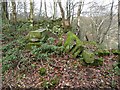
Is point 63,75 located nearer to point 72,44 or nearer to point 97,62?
point 97,62

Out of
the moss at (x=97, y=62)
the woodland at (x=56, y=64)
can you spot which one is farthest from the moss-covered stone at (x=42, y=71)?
the moss at (x=97, y=62)

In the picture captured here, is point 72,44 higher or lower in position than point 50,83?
higher

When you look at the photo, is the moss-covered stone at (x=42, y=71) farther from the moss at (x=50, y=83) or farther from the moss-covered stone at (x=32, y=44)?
the moss-covered stone at (x=32, y=44)

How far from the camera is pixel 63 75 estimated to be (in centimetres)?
590

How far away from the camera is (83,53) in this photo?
649 cm

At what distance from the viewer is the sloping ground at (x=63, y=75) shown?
18.3ft

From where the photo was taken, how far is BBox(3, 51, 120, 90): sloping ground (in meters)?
5.57

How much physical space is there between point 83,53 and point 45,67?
148 cm

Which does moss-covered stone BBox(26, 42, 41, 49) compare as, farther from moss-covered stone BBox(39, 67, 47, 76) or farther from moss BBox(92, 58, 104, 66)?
moss BBox(92, 58, 104, 66)

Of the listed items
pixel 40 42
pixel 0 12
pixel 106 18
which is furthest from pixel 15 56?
pixel 106 18

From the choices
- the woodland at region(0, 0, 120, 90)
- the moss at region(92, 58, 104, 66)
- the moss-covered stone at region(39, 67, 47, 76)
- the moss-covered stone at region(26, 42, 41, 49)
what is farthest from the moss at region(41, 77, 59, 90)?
the moss-covered stone at region(26, 42, 41, 49)

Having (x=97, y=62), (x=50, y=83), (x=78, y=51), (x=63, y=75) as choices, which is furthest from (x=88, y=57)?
(x=50, y=83)

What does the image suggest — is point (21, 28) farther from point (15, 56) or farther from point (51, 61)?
point (51, 61)

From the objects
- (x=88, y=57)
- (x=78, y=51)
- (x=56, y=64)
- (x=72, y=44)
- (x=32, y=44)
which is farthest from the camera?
(x=32, y=44)
